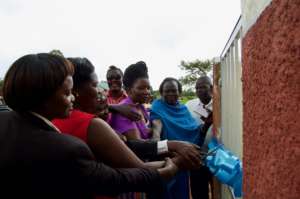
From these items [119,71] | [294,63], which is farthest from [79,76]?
[119,71]

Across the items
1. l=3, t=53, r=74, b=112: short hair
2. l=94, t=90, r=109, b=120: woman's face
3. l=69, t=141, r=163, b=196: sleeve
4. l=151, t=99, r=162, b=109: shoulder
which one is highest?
l=3, t=53, r=74, b=112: short hair

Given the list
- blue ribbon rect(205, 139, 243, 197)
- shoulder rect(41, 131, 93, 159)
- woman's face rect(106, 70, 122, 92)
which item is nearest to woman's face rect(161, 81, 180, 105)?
woman's face rect(106, 70, 122, 92)

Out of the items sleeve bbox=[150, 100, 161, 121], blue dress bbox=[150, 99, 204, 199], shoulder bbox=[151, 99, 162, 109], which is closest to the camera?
blue dress bbox=[150, 99, 204, 199]

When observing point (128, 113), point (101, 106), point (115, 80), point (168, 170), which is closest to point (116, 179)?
point (168, 170)

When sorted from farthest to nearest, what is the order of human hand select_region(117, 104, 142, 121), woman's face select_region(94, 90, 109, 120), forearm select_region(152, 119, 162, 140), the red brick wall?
forearm select_region(152, 119, 162, 140) < human hand select_region(117, 104, 142, 121) < woman's face select_region(94, 90, 109, 120) < the red brick wall

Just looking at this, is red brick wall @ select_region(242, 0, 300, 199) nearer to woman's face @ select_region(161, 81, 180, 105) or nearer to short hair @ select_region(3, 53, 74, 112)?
short hair @ select_region(3, 53, 74, 112)

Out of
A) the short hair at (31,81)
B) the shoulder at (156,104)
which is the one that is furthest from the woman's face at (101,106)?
the shoulder at (156,104)

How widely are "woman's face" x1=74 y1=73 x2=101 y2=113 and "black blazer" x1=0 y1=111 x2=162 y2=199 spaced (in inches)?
28.9

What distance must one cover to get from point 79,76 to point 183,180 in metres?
2.49

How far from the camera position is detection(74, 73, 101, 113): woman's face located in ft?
6.87

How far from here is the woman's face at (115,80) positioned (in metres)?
4.20

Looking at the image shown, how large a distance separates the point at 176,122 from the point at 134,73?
1.17 meters

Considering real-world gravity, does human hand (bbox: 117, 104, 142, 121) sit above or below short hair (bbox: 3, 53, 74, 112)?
below

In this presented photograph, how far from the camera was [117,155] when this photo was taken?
1.70 m
